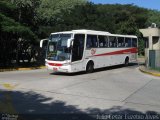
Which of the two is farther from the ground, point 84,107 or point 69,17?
point 69,17

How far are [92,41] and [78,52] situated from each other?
2164mm

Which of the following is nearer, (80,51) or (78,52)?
(78,52)

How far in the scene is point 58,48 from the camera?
69.3 feet

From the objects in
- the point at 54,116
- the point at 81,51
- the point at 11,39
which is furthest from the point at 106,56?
the point at 54,116

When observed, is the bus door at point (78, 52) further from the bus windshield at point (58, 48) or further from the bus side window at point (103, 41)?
the bus side window at point (103, 41)

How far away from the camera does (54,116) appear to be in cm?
935

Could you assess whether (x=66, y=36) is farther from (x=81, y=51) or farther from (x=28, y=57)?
(x=28, y=57)

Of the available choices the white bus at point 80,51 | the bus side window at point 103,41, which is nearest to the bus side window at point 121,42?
the white bus at point 80,51

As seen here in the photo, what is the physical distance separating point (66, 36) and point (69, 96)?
873 centimetres

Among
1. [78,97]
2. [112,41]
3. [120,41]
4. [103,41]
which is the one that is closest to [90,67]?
[103,41]

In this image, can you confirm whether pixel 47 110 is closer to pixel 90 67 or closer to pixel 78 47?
pixel 78 47

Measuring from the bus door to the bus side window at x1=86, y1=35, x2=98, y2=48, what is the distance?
63 centimetres

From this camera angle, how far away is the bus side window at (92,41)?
22.4 m

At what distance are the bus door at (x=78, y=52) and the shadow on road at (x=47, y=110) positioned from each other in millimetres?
8871
